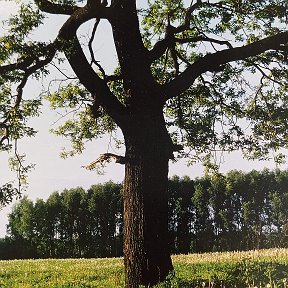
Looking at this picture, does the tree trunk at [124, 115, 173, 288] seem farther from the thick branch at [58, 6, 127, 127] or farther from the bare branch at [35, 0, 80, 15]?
the bare branch at [35, 0, 80, 15]

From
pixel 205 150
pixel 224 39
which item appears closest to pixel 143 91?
pixel 224 39

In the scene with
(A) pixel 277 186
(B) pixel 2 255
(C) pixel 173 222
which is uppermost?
(A) pixel 277 186

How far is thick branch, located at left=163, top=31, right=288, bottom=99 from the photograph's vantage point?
10672mm

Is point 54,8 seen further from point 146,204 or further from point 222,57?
point 146,204

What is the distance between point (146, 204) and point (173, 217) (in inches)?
2989

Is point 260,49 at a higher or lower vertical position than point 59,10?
lower

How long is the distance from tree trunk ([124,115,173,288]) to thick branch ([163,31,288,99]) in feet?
3.88

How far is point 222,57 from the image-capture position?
36.1 ft

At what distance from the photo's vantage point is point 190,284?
907cm

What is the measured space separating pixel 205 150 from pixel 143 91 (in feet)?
22.4

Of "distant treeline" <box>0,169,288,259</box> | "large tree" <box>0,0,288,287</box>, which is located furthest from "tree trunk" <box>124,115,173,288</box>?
"distant treeline" <box>0,169,288,259</box>

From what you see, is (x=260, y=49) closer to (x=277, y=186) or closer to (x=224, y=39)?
(x=224, y=39)

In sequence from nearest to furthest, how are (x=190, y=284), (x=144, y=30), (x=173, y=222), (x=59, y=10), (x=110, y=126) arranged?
(x=190, y=284) → (x=59, y=10) → (x=110, y=126) → (x=144, y=30) → (x=173, y=222)

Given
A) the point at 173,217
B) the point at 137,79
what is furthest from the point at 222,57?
the point at 173,217
